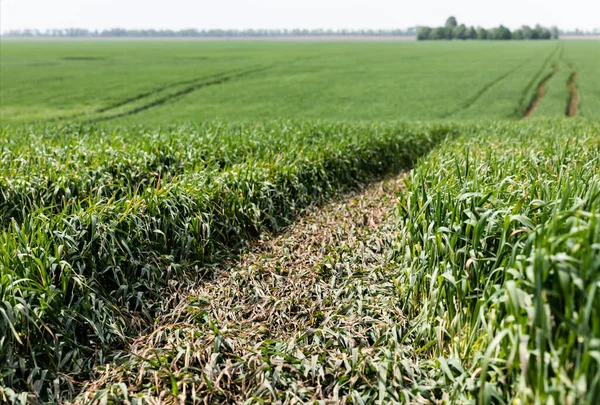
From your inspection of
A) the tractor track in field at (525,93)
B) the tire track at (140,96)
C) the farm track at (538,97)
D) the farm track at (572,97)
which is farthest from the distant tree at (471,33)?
the tire track at (140,96)

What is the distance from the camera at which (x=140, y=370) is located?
3881mm

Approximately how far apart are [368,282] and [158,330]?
2.27 metres

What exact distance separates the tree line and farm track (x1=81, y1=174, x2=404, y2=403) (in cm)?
18074

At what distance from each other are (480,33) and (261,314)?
605 ft

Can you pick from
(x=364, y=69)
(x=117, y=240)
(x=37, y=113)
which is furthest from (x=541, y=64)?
(x=117, y=240)

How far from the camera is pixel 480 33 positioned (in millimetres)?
167875

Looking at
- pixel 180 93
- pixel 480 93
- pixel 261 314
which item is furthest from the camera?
pixel 180 93

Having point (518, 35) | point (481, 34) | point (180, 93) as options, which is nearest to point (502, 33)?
point (481, 34)

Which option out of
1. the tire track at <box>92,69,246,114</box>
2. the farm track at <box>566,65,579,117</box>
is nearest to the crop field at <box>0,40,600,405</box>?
the tire track at <box>92,69,246,114</box>

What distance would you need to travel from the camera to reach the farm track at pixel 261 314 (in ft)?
12.5

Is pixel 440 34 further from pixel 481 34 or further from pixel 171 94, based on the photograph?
pixel 171 94

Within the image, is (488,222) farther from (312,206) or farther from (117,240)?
(312,206)

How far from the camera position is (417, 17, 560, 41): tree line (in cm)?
16550

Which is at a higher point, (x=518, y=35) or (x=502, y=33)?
(x=502, y=33)
